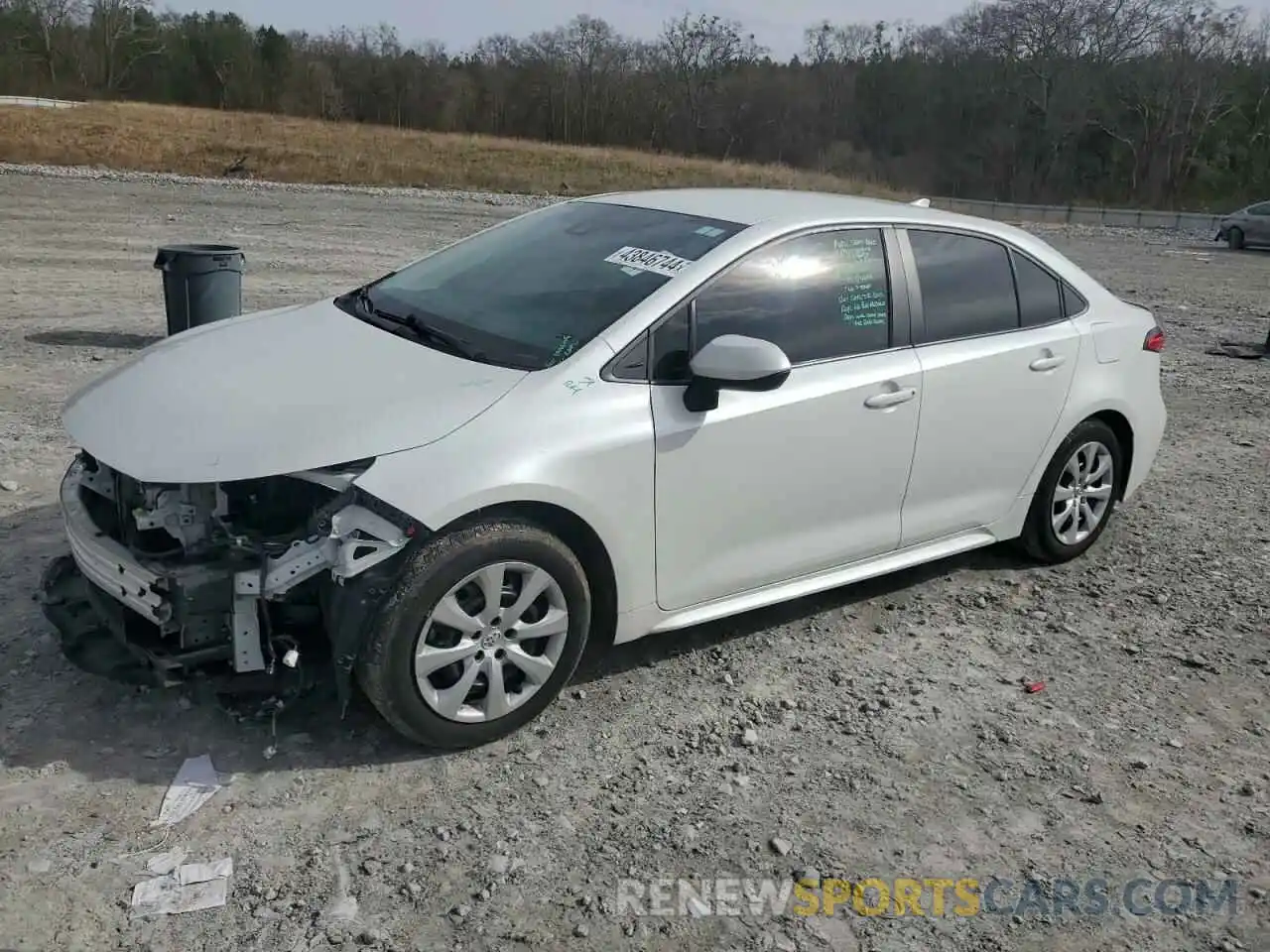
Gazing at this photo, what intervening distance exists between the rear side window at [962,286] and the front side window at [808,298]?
25 centimetres

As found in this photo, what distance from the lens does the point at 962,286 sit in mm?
4730

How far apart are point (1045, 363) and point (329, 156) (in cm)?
3236

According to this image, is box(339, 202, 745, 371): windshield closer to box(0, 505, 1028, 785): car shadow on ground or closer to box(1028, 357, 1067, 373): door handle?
box(0, 505, 1028, 785): car shadow on ground

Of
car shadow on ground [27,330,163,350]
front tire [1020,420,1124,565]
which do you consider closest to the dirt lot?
front tire [1020,420,1124,565]

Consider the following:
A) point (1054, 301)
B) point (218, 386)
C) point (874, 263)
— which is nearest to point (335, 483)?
point (218, 386)

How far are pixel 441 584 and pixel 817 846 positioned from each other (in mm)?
1372

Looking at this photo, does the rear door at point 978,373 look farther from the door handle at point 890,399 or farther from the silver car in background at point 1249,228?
the silver car in background at point 1249,228

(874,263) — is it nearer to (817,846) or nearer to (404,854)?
(817,846)

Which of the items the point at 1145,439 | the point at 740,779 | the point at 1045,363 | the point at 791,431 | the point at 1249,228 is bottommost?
the point at 740,779

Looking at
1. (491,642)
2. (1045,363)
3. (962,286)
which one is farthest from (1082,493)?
(491,642)

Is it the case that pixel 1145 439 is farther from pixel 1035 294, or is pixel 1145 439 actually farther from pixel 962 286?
pixel 962 286

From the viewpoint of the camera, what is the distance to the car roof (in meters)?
4.32

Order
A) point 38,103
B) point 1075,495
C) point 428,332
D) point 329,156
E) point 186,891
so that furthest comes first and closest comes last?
1. point 38,103
2. point 329,156
3. point 1075,495
4. point 428,332
5. point 186,891

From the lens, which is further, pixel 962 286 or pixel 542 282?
pixel 962 286
